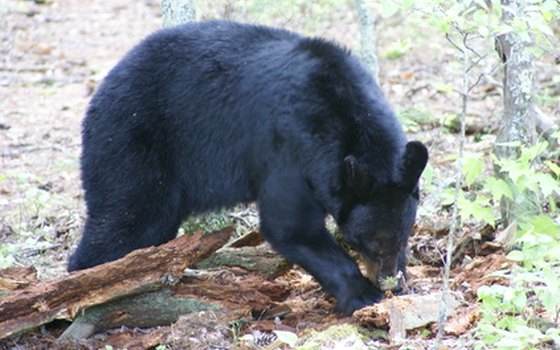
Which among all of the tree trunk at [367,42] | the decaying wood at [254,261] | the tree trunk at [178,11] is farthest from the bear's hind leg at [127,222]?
the tree trunk at [367,42]

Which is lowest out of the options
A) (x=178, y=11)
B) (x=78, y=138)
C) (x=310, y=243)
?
(x=78, y=138)

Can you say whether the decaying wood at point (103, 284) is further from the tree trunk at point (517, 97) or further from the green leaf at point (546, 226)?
the tree trunk at point (517, 97)

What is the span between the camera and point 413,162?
4.79 meters

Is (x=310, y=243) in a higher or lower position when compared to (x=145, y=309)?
higher

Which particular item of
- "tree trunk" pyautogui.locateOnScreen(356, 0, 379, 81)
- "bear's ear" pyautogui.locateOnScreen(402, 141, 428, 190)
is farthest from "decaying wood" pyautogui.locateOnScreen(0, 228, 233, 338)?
"tree trunk" pyautogui.locateOnScreen(356, 0, 379, 81)

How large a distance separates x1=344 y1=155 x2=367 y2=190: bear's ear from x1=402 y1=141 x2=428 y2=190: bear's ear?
238mm

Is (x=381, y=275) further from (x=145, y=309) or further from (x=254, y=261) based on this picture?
(x=145, y=309)

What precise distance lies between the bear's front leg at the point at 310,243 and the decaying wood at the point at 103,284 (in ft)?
1.05

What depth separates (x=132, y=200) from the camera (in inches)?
214

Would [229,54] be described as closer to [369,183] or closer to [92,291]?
[369,183]

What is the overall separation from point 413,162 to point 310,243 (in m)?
0.76

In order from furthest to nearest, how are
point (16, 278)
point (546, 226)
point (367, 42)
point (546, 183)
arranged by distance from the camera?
point (367, 42)
point (16, 278)
point (546, 226)
point (546, 183)

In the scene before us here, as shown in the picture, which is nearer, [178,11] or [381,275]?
[381,275]

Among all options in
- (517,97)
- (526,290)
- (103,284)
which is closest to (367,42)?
(517,97)
